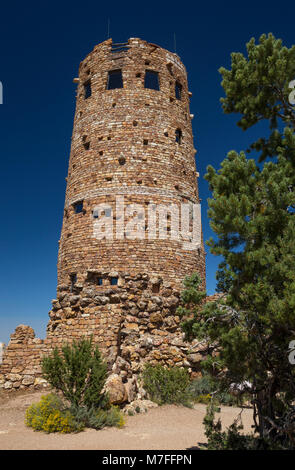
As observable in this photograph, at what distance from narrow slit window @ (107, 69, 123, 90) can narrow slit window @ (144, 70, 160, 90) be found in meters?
1.26

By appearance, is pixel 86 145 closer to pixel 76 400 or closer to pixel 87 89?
pixel 87 89

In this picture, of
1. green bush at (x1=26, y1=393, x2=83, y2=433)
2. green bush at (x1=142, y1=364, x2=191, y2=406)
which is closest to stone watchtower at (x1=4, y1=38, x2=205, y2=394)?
→ green bush at (x1=142, y1=364, x2=191, y2=406)

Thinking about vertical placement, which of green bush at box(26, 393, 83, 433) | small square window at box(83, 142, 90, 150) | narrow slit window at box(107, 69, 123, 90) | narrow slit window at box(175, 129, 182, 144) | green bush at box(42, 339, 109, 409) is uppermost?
narrow slit window at box(107, 69, 123, 90)

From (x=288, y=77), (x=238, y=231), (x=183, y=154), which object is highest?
(x=183, y=154)

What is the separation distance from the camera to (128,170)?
51.0 feet

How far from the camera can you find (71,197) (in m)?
16.7

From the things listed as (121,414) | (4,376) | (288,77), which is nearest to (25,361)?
(4,376)

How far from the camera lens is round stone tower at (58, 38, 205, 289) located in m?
14.7

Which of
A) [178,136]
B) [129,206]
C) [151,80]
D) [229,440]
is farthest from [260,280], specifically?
[151,80]

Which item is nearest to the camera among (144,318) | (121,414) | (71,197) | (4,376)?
(121,414)

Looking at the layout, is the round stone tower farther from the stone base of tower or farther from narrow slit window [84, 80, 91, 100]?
the stone base of tower

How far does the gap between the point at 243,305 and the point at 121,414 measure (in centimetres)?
484

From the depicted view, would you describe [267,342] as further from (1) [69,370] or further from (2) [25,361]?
(2) [25,361]

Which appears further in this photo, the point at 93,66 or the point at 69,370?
the point at 93,66
